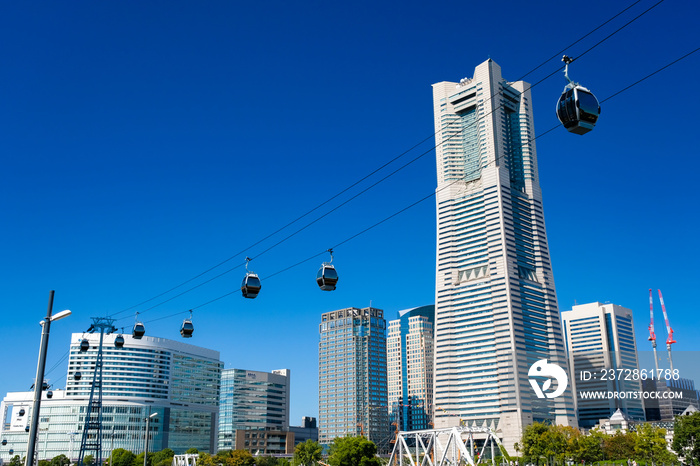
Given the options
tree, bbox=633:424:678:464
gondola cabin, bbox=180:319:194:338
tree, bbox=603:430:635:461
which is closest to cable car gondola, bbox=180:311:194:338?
gondola cabin, bbox=180:319:194:338

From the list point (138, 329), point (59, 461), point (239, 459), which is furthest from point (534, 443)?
point (59, 461)

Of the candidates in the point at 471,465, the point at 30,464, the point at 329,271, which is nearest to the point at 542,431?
the point at 471,465

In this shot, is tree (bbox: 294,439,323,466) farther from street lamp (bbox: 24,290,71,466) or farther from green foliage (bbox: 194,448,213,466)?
street lamp (bbox: 24,290,71,466)

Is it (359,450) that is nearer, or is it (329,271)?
(329,271)

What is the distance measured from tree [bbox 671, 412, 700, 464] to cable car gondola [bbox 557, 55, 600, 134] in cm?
9424

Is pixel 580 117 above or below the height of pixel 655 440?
above

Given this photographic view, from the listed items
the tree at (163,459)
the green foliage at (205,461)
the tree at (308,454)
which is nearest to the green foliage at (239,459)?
the green foliage at (205,461)

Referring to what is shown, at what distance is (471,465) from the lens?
63.7 m

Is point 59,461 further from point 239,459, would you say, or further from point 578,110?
point 578,110

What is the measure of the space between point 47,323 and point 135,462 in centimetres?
14496

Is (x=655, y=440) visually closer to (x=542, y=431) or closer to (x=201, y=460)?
(x=542, y=431)

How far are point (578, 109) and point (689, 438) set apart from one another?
9719cm

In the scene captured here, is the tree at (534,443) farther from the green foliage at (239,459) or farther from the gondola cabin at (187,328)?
the gondola cabin at (187,328)

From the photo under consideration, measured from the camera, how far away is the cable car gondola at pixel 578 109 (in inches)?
800
